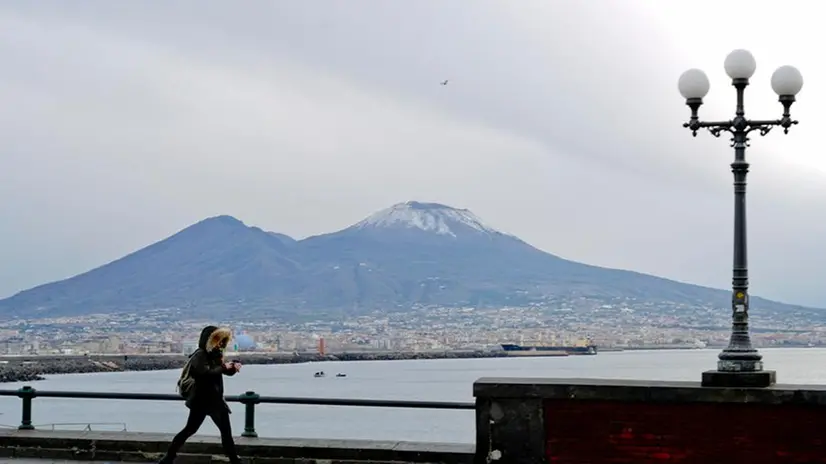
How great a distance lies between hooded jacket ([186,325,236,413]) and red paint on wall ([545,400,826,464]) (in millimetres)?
3332

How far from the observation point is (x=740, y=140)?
525 inches

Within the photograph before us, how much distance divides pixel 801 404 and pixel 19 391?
9246mm

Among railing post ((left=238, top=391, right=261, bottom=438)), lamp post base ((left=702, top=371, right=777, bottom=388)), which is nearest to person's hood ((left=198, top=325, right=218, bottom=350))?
railing post ((left=238, top=391, right=261, bottom=438))

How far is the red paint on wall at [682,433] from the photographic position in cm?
1138

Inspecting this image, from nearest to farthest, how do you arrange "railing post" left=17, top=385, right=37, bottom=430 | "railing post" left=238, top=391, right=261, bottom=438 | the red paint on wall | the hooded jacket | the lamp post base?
1. the red paint on wall
2. the lamp post base
3. the hooded jacket
4. "railing post" left=238, top=391, right=261, bottom=438
5. "railing post" left=17, top=385, right=37, bottom=430

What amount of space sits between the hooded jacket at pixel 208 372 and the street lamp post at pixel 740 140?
4.90 meters

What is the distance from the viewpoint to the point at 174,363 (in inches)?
7298

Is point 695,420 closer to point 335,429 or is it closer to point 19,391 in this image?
point 19,391

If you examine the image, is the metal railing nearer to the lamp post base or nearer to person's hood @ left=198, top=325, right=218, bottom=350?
person's hood @ left=198, top=325, right=218, bottom=350

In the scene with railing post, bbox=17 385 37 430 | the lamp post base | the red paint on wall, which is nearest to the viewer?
the red paint on wall

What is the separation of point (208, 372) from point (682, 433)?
186 inches

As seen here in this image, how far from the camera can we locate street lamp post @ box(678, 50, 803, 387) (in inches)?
484

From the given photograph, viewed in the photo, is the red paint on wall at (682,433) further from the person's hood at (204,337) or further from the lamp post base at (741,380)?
the person's hood at (204,337)

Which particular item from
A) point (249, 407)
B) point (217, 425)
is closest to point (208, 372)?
point (217, 425)
